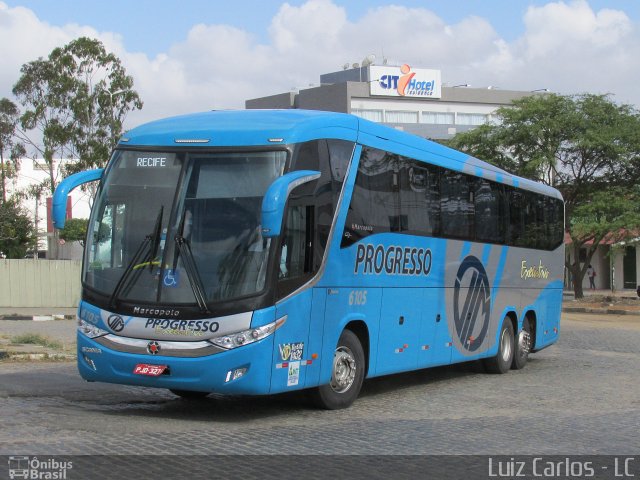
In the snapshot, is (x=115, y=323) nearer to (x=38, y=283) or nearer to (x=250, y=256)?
(x=250, y=256)

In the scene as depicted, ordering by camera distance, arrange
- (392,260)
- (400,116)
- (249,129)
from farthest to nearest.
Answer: (400,116) → (392,260) → (249,129)

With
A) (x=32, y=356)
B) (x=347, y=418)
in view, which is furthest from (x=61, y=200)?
(x=32, y=356)

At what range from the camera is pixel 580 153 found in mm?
40719

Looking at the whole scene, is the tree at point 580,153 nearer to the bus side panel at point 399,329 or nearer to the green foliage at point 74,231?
the bus side panel at point 399,329

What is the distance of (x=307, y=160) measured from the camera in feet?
33.7

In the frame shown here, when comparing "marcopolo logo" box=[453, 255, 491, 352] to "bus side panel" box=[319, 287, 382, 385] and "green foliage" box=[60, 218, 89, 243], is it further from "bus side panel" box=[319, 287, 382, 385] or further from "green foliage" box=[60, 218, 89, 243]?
"green foliage" box=[60, 218, 89, 243]

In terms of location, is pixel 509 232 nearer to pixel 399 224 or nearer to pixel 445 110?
pixel 399 224

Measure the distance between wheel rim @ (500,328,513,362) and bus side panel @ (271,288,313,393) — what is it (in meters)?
6.99

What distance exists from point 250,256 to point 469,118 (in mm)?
97779

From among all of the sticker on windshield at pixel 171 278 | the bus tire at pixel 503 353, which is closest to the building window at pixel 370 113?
the bus tire at pixel 503 353

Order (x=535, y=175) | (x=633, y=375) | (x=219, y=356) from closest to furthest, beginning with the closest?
(x=219, y=356), (x=633, y=375), (x=535, y=175)

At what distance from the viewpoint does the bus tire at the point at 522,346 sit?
16969 mm

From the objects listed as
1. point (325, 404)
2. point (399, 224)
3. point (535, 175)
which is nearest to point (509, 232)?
point (399, 224)

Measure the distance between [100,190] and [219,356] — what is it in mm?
2483
